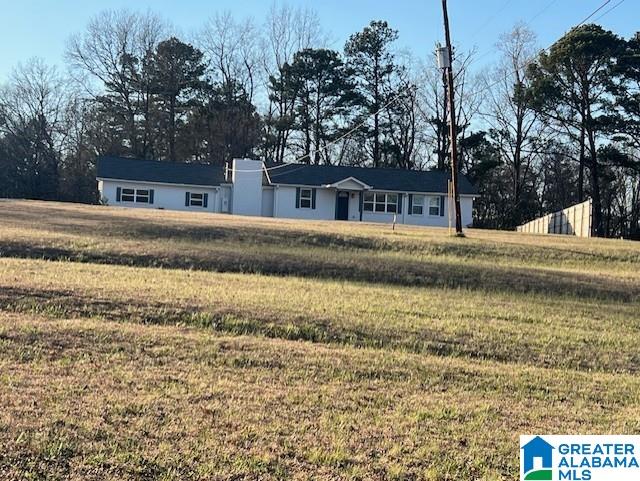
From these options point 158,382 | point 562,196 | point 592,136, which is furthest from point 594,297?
point 562,196

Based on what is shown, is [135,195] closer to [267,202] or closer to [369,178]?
[267,202]

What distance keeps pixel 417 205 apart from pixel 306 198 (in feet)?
23.0

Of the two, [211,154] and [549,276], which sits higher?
[211,154]

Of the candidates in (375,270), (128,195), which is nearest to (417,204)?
(128,195)

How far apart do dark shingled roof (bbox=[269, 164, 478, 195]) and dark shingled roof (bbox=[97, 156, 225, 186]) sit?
13.1 ft

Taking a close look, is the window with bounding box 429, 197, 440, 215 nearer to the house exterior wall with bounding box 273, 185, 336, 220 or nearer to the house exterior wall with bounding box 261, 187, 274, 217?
the house exterior wall with bounding box 273, 185, 336, 220

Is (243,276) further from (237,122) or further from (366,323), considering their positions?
(237,122)

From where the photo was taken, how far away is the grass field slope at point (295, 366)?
413 centimetres

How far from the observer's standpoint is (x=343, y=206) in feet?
130

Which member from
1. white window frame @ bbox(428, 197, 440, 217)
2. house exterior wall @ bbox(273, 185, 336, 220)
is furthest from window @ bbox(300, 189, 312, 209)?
white window frame @ bbox(428, 197, 440, 217)

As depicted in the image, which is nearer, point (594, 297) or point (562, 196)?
point (594, 297)

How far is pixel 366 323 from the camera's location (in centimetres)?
860

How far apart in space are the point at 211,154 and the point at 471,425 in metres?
48.0

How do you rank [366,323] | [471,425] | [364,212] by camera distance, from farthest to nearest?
[364,212] < [366,323] < [471,425]
